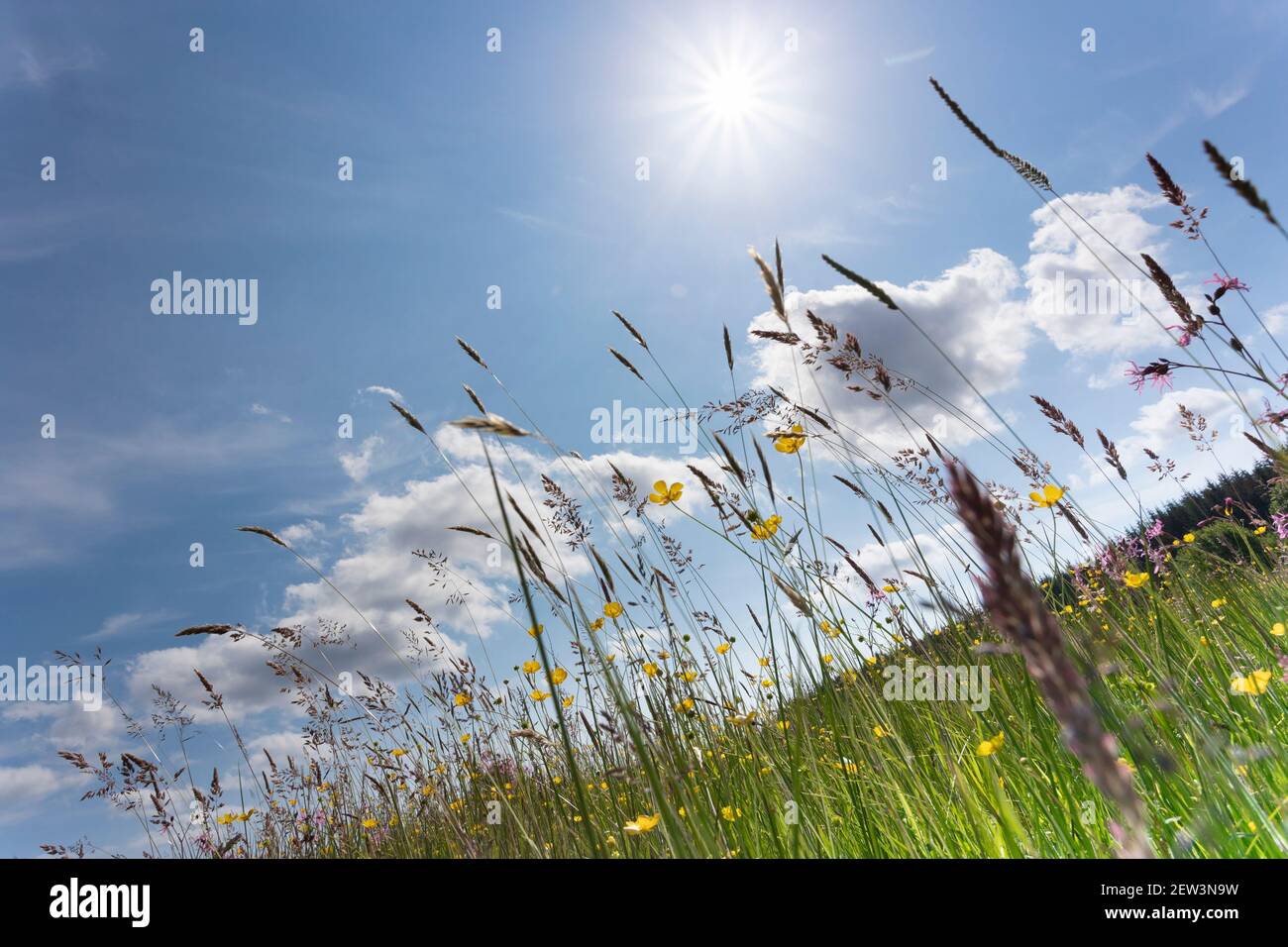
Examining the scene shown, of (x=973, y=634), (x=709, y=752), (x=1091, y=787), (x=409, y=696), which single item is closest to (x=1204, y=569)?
(x=973, y=634)

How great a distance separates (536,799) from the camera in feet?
11.6

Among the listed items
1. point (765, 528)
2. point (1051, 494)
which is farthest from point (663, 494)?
point (1051, 494)

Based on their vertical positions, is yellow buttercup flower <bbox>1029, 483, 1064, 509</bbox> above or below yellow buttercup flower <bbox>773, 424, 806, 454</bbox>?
below

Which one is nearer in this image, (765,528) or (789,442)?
(765,528)

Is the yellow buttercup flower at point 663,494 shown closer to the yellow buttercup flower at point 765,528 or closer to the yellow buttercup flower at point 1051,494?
the yellow buttercup flower at point 765,528

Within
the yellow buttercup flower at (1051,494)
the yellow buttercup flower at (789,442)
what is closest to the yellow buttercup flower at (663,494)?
the yellow buttercup flower at (789,442)

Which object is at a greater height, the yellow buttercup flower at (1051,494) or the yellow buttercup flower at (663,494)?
the yellow buttercup flower at (663,494)

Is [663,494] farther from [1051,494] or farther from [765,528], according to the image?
[1051,494]

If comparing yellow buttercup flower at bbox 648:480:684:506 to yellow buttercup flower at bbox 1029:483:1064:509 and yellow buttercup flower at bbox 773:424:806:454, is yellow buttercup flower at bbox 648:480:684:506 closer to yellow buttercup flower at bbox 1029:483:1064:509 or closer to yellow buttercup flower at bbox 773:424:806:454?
yellow buttercup flower at bbox 773:424:806:454

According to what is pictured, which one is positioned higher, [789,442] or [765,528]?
[789,442]

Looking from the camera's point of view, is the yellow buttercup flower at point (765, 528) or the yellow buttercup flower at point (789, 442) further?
the yellow buttercup flower at point (789, 442)

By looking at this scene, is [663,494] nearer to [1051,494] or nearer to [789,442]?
[789,442]

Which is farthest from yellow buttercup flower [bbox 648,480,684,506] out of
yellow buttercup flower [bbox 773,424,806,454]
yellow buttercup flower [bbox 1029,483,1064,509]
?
yellow buttercup flower [bbox 1029,483,1064,509]
